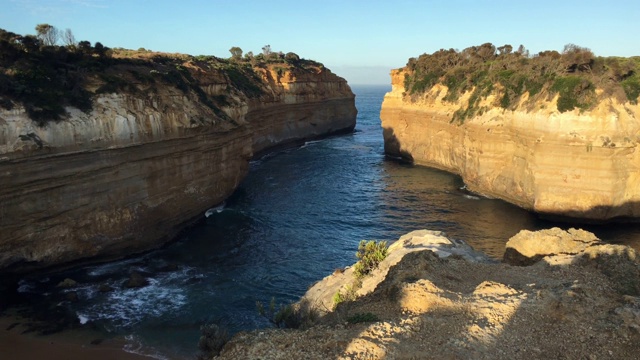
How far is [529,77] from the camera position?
1457 inches

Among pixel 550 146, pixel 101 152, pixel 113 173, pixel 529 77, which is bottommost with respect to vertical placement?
pixel 550 146

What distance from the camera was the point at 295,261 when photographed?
24.9 metres

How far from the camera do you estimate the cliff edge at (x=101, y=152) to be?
20641mm

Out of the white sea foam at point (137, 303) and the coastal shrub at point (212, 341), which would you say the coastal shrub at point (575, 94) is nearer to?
the white sea foam at point (137, 303)

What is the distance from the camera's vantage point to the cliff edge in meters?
20.6

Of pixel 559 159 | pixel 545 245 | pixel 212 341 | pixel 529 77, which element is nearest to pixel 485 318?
pixel 212 341

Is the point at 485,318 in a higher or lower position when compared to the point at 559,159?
lower

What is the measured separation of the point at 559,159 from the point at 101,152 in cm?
2859

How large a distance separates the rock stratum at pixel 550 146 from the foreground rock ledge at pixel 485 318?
57.4 feet

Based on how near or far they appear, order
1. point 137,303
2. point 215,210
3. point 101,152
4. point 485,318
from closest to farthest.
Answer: point 485,318
point 137,303
point 101,152
point 215,210

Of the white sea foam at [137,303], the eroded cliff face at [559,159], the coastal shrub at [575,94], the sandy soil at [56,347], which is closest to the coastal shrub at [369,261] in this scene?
the white sea foam at [137,303]

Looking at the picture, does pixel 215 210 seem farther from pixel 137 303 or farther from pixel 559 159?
pixel 559 159

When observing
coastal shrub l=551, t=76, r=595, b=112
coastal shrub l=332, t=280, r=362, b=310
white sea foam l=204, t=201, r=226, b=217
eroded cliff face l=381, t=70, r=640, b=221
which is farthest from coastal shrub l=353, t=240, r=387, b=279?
coastal shrub l=551, t=76, r=595, b=112

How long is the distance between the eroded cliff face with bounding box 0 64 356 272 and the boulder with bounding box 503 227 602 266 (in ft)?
62.7
